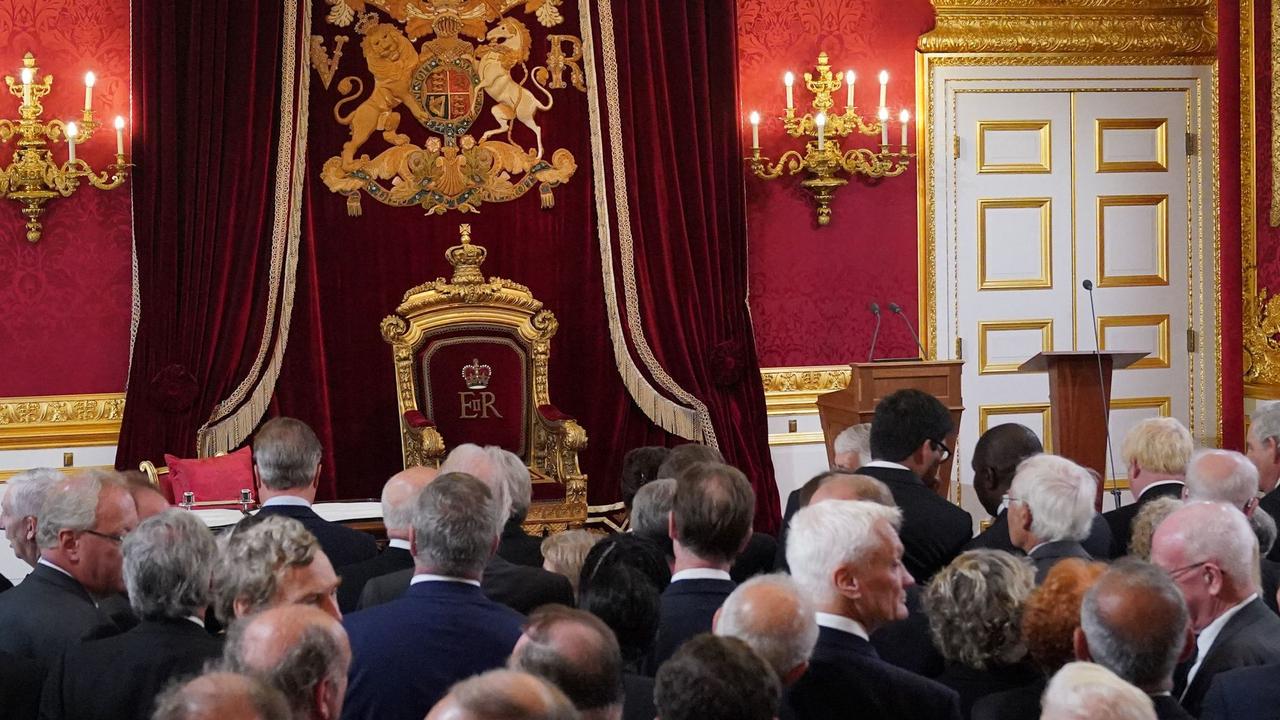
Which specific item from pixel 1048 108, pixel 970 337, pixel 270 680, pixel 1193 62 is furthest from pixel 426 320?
pixel 270 680

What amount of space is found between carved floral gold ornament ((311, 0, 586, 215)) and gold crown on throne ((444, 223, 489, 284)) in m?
0.23

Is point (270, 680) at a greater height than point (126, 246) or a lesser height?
lesser

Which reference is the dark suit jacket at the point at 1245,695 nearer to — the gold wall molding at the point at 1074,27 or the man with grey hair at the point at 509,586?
the man with grey hair at the point at 509,586

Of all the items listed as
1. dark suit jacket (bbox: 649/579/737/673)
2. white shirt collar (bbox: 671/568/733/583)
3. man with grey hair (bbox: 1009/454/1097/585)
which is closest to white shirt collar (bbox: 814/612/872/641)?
dark suit jacket (bbox: 649/579/737/673)

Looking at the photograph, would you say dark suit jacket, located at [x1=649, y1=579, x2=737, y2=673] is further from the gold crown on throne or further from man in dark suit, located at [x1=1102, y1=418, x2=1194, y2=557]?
the gold crown on throne

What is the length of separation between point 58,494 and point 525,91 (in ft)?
16.1

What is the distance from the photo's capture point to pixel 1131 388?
9055mm

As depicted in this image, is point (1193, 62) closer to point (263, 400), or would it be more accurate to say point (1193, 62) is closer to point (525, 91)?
point (525, 91)

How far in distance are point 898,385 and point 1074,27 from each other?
2.74 metres

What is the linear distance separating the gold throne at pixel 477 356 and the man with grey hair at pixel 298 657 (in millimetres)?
5609

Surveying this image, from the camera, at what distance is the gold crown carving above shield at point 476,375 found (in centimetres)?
805

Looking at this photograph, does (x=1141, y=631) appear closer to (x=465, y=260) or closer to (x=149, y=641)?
(x=149, y=641)

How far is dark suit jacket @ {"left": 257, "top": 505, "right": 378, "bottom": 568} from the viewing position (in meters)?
4.38

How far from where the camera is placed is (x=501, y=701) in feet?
5.64
